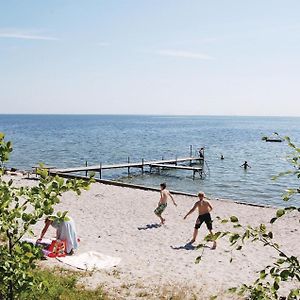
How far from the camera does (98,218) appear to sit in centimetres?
1658

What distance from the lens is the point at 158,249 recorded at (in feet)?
40.9

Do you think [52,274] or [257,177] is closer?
[52,274]

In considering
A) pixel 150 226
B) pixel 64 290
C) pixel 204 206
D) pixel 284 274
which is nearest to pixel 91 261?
pixel 64 290

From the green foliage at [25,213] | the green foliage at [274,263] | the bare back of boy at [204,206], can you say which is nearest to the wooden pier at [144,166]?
the bare back of boy at [204,206]

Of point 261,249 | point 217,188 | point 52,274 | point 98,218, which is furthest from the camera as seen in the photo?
point 217,188

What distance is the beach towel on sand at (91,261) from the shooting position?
33.3 feet

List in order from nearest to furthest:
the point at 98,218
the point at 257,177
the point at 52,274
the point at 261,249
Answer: the point at 52,274
the point at 261,249
the point at 98,218
the point at 257,177

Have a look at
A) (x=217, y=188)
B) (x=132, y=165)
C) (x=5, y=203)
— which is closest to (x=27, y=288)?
(x=5, y=203)

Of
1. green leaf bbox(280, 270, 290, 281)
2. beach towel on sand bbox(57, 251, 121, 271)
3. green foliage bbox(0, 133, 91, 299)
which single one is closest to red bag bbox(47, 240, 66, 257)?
beach towel on sand bbox(57, 251, 121, 271)

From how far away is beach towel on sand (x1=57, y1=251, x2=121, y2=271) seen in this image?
10.2 m

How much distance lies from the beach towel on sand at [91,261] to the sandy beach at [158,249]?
21 cm

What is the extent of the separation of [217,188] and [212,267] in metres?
23.7

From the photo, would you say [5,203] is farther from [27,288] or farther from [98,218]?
[98,218]

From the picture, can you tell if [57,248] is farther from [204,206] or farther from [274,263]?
[274,263]
